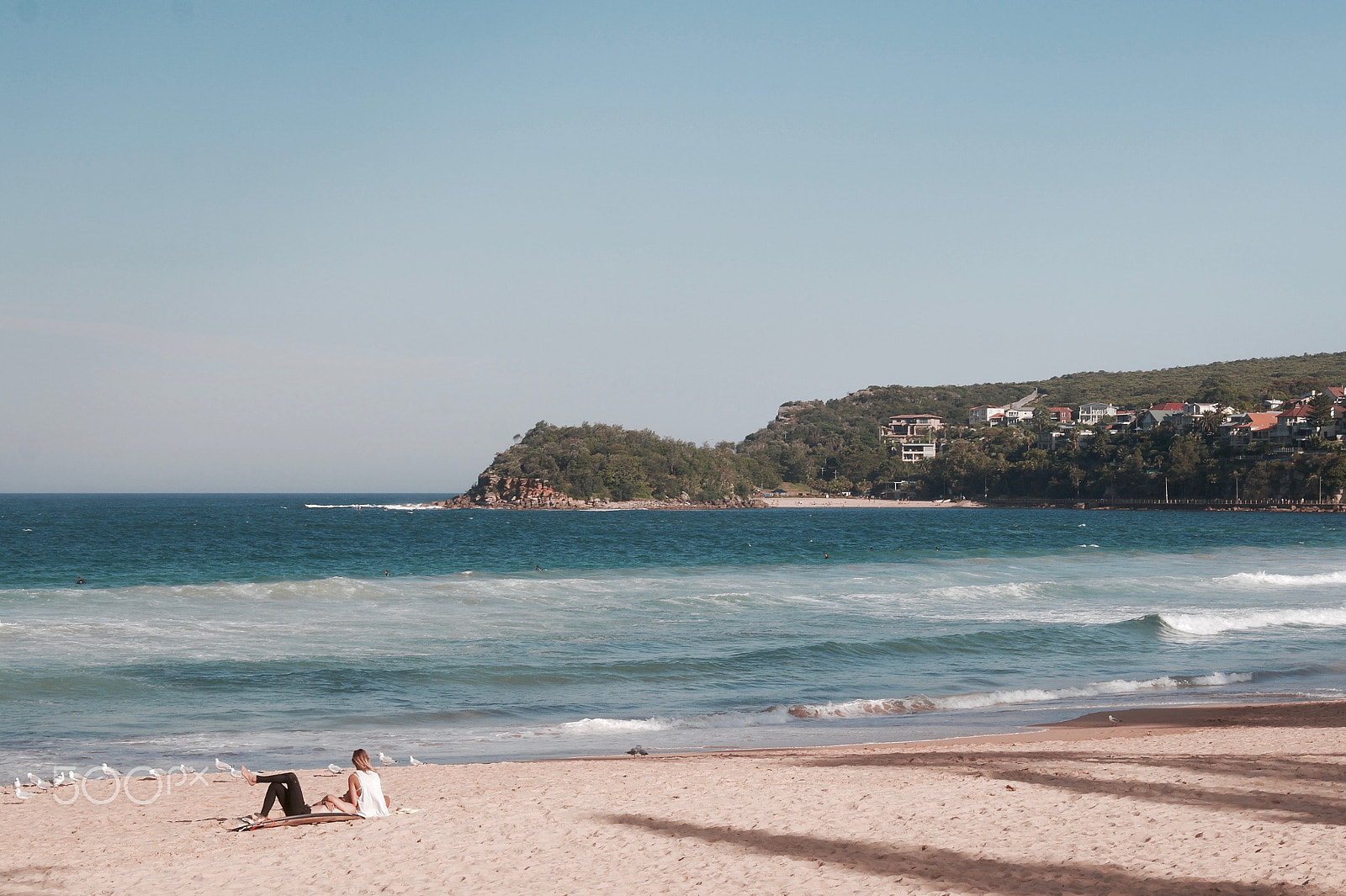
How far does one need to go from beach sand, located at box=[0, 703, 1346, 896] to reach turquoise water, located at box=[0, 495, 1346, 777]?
278 cm

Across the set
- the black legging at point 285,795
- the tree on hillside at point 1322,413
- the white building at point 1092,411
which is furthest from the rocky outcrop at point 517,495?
the black legging at point 285,795

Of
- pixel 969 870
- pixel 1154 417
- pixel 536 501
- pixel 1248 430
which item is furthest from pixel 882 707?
pixel 1154 417

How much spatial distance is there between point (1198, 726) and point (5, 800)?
1399 centimetres

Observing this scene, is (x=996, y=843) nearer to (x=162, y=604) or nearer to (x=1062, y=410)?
(x=162, y=604)

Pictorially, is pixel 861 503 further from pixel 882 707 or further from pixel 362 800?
pixel 362 800

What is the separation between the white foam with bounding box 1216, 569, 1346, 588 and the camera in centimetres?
3612

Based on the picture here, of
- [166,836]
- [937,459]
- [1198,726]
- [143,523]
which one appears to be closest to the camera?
[166,836]

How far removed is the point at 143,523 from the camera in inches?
3391

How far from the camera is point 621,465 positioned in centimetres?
14525

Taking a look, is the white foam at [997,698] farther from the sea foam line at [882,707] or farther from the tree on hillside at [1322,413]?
the tree on hillside at [1322,413]

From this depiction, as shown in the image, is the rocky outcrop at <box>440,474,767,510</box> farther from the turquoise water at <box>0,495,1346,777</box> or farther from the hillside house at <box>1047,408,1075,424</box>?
the turquoise water at <box>0,495,1346,777</box>

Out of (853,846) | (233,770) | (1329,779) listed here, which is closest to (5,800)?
(233,770)

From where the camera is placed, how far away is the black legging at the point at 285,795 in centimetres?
887

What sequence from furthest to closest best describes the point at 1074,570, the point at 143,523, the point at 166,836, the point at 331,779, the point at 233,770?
the point at 143,523
the point at 1074,570
the point at 233,770
the point at 331,779
the point at 166,836
